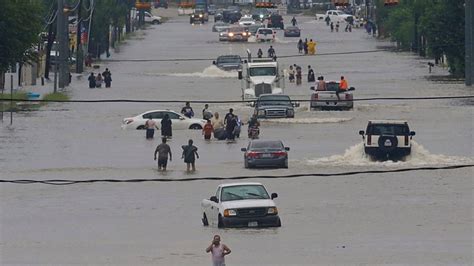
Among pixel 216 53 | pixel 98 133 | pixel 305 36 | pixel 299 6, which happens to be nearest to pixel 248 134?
pixel 98 133

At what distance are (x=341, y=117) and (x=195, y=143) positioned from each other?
504 inches

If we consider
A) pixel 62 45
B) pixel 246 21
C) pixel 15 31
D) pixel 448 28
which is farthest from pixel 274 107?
pixel 246 21

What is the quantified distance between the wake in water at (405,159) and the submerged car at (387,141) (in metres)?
0.23

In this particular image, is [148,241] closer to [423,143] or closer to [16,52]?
[423,143]

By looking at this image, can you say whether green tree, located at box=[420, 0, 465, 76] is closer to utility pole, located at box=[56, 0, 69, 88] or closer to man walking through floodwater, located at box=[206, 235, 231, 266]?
utility pole, located at box=[56, 0, 69, 88]

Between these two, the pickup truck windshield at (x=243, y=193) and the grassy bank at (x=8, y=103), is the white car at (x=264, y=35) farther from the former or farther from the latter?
the pickup truck windshield at (x=243, y=193)

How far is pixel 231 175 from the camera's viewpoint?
51375mm

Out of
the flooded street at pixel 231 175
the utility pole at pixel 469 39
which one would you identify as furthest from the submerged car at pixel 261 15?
the utility pole at pixel 469 39

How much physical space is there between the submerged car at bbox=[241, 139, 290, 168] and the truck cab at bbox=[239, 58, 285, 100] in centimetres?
2820

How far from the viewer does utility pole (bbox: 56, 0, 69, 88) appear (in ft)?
291

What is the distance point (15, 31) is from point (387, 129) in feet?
86.2

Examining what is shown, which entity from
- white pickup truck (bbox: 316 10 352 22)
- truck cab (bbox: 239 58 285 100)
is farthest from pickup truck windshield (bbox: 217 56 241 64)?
white pickup truck (bbox: 316 10 352 22)

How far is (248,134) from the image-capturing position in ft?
209

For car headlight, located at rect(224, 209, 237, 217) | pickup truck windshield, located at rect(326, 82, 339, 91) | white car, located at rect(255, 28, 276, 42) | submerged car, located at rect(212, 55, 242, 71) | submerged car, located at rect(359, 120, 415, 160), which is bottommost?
car headlight, located at rect(224, 209, 237, 217)
